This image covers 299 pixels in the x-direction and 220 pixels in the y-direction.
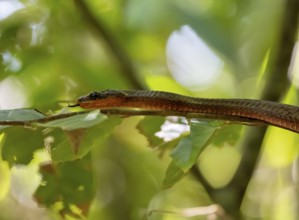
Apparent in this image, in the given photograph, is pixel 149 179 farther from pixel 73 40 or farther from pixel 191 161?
pixel 191 161

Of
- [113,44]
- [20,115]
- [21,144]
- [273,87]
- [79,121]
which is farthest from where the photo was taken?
[113,44]

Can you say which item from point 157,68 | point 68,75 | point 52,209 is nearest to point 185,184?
point 157,68

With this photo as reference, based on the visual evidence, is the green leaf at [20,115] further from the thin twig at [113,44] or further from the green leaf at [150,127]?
the thin twig at [113,44]

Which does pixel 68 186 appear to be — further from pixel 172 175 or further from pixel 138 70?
pixel 138 70

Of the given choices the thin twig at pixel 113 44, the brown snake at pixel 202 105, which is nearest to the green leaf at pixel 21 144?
the brown snake at pixel 202 105

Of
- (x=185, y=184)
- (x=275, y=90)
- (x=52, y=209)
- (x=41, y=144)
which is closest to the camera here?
(x=41, y=144)

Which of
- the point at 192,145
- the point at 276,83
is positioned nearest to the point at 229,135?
the point at 192,145
